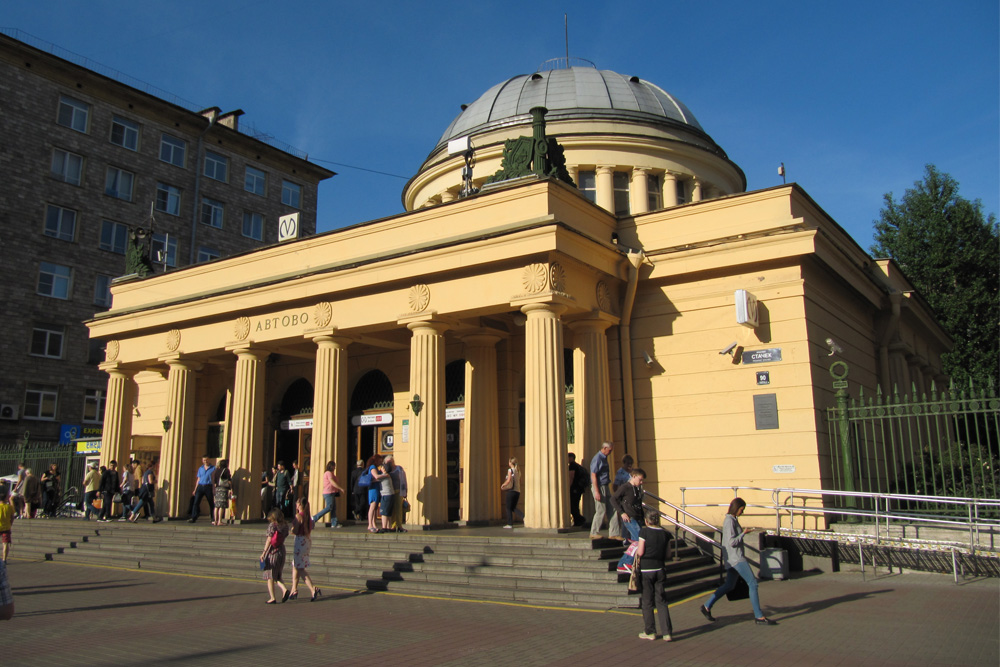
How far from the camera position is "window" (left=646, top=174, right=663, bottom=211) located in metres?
22.0

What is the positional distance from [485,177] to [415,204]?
4001 mm

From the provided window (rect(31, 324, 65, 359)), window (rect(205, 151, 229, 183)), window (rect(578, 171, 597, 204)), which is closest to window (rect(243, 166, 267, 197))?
window (rect(205, 151, 229, 183))

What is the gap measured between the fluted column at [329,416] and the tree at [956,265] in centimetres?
2447

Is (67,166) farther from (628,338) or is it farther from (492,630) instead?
(492,630)

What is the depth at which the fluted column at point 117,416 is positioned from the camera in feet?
70.4

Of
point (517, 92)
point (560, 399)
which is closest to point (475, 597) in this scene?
point (560, 399)

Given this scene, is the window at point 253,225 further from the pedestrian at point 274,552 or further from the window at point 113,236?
the pedestrian at point 274,552

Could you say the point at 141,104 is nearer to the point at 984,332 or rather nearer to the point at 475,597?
the point at 475,597

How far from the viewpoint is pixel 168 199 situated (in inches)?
1597

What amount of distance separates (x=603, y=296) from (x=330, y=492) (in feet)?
21.8

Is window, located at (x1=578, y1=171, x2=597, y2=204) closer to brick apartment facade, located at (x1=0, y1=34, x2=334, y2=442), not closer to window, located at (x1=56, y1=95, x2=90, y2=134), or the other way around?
brick apartment facade, located at (x1=0, y1=34, x2=334, y2=442)

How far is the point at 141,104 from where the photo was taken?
39531 mm

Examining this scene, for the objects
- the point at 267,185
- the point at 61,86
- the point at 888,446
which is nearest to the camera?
the point at 888,446

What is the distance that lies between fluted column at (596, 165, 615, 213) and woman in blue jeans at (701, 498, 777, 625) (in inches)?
525
